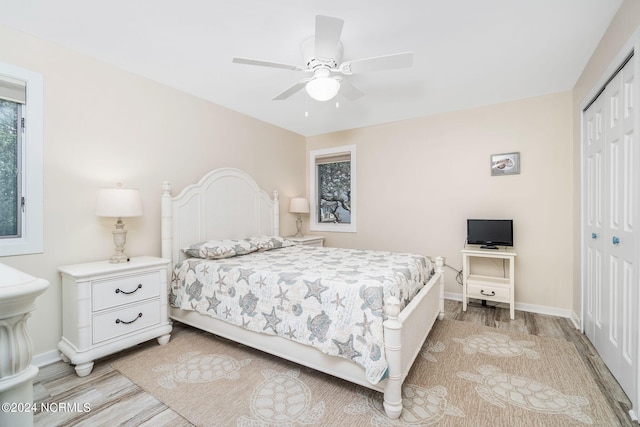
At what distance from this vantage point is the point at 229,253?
2.93 metres

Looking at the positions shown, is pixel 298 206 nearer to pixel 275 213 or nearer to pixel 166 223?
pixel 275 213

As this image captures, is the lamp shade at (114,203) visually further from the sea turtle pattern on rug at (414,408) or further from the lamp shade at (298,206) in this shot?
the lamp shade at (298,206)

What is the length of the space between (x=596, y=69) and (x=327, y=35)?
7.62 feet

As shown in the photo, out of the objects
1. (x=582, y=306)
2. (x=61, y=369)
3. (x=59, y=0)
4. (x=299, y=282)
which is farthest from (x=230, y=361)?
(x=582, y=306)

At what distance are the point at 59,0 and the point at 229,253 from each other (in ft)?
7.24

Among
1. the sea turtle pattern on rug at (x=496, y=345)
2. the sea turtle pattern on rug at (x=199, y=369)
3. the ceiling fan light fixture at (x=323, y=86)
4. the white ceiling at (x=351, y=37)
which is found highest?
the white ceiling at (x=351, y=37)

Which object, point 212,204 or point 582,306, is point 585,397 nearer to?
point 582,306

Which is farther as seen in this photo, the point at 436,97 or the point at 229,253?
the point at 436,97

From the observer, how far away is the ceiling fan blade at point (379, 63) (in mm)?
1945

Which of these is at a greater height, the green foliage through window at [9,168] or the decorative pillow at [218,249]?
the green foliage through window at [9,168]

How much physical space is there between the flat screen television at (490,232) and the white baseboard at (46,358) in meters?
4.19

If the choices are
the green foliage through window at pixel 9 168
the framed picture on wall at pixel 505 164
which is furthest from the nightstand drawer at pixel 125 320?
the framed picture on wall at pixel 505 164

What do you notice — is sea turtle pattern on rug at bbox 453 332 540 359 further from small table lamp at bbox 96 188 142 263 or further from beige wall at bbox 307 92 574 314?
small table lamp at bbox 96 188 142 263

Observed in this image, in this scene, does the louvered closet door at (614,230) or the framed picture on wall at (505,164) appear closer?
the louvered closet door at (614,230)
